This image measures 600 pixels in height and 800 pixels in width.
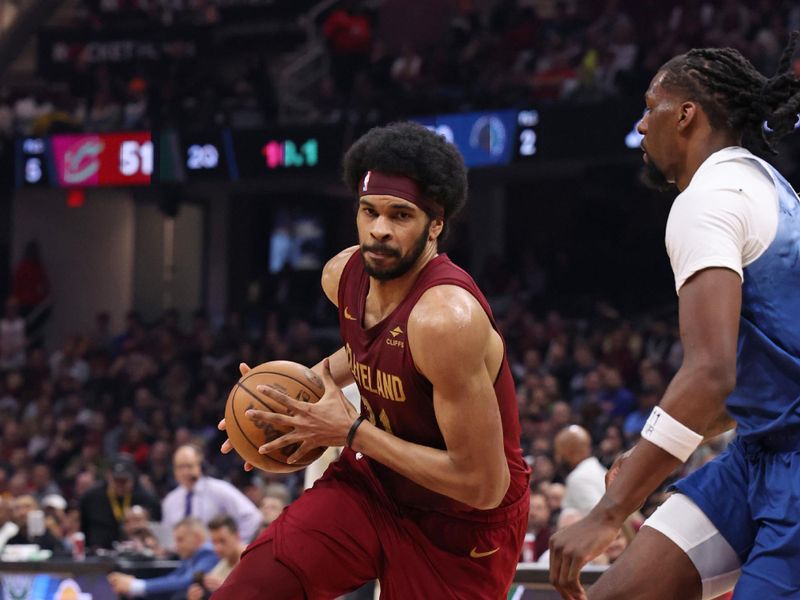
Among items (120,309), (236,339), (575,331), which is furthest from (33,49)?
(575,331)

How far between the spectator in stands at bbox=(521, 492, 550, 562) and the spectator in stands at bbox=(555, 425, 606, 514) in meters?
0.19

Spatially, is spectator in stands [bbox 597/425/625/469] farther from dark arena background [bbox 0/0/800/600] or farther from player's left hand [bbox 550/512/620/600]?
player's left hand [bbox 550/512/620/600]

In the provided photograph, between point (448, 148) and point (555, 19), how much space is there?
13.3 meters

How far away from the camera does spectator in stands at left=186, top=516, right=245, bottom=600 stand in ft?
25.1

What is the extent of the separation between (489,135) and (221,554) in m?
7.33

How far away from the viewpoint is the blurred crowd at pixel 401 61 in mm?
14453

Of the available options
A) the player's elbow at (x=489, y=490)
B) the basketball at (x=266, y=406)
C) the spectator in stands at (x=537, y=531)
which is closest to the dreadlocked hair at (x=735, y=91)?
the player's elbow at (x=489, y=490)

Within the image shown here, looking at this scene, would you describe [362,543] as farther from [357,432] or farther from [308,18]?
[308,18]

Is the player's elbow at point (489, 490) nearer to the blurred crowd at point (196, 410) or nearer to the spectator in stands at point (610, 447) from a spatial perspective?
the blurred crowd at point (196, 410)

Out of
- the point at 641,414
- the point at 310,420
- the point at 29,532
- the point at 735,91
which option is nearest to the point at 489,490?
the point at 310,420

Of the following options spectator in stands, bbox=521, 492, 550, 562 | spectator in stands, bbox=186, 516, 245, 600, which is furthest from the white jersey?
spectator in stands, bbox=186, 516, 245, 600

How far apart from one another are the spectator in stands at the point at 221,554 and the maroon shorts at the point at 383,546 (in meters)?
3.94

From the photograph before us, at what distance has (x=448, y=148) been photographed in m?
3.88

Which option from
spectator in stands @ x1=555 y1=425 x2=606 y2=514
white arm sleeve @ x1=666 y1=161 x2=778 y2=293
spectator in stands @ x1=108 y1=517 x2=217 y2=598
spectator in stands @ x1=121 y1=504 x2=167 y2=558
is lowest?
spectator in stands @ x1=121 y1=504 x2=167 y2=558
